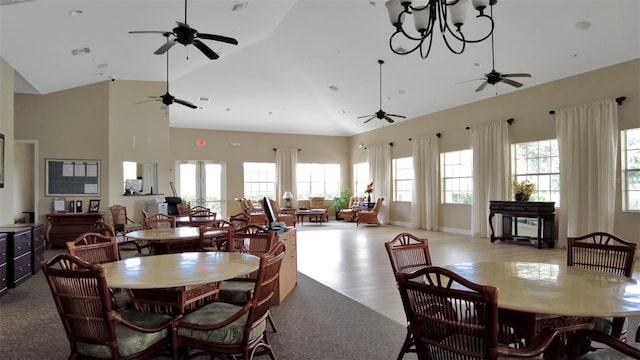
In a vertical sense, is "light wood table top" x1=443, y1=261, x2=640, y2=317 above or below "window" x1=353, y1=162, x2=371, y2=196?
below

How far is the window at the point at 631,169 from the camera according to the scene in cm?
682

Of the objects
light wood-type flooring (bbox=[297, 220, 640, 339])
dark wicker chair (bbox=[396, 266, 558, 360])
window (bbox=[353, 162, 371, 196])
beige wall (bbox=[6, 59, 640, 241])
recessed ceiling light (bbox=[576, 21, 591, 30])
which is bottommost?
light wood-type flooring (bbox=[297, 220, 640, 339])

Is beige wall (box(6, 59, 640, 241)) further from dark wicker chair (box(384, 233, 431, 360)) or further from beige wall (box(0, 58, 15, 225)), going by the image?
dark wicker chair (box(384, 233, 431, 360))

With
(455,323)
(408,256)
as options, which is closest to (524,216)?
(408,256)

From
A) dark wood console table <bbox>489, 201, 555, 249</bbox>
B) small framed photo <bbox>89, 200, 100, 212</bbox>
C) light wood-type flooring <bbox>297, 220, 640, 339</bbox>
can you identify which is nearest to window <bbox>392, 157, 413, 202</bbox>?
light wood-type flooring <bbox>297, 220, 640, 339</bbox>

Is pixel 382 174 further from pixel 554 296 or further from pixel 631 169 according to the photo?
pixel 554 296

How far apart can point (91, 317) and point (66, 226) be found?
7.42 meters

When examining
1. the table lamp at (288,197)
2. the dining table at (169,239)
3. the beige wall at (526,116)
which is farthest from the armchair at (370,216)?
the dining table at (169,239)

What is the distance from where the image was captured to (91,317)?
2035 mm

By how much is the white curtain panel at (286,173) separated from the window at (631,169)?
10402mm

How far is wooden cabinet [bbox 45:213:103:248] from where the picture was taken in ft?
Answer: 26.5

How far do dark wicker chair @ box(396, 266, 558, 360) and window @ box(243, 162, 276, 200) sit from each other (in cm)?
1327

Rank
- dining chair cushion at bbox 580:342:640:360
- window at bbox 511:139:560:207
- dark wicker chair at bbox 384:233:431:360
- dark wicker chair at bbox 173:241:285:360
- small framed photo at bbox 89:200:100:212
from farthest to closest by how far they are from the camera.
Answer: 1. small framed photo at bbox 89:200:100:212
2. window at bbox 511:139:560:207
3. dark wicker chair at bbox 384:233:431:360
4. dark wicker chair at bbox 173:241:285:360
5. dining chair cushion at bbox 580:342:640:360

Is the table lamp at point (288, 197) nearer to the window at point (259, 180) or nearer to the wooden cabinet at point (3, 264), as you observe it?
the window at point (259, 180)
